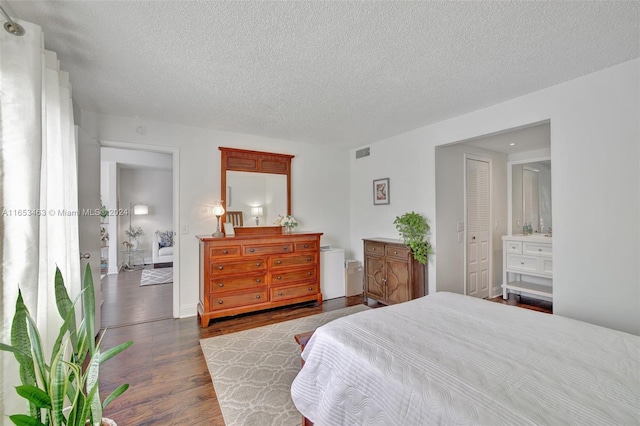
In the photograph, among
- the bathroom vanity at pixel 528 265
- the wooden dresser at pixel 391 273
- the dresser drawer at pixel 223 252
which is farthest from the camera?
the bathroom vanity at pixel 528 265

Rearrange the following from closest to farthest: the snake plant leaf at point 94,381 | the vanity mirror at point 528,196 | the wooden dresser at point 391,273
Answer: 1. the snake plant leaf at point 94,381
2. the wooden dresser at point 391,273
3. the vanity mirror at point 528,196

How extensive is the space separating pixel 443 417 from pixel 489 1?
2017 millimetres

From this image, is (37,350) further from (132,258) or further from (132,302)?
(132,258)

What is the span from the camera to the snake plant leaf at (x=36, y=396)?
0.97m

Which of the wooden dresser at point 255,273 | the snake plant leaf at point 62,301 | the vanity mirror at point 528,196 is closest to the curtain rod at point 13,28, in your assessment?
the snake plant leaf at point 62,301

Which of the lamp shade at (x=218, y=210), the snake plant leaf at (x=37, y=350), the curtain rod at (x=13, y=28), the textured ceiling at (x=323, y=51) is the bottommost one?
the snake plant leaf at (x=37, y=350)

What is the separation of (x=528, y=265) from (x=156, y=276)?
6711mm

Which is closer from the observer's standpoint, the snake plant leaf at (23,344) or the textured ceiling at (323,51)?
the snake plant leaf at (23,344)

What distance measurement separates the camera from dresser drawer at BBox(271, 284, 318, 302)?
150 inches

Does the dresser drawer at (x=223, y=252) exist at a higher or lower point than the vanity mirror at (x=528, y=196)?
lower

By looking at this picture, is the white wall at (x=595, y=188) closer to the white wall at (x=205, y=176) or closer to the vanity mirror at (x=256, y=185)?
the white wall at (x=205, y=176)

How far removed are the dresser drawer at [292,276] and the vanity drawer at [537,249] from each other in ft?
10.1

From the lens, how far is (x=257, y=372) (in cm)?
235

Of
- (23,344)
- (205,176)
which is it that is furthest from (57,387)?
(205,176)
